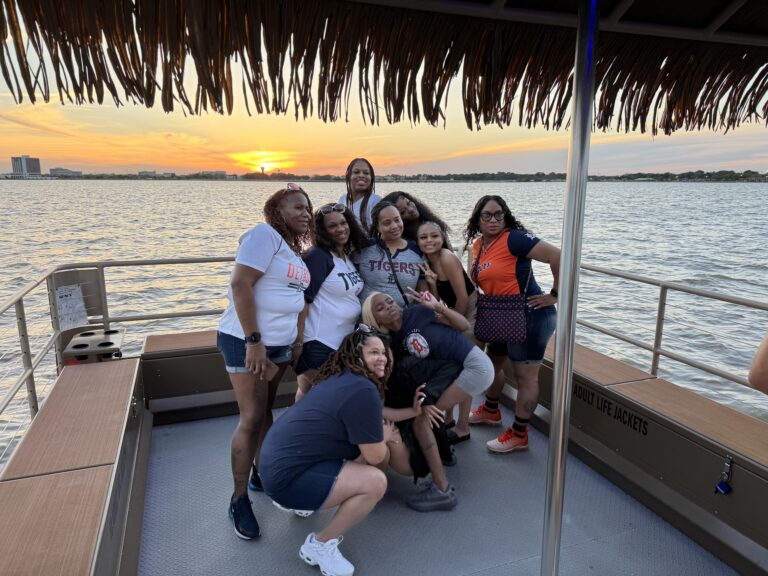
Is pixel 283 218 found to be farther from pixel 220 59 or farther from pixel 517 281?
pixel 517 281

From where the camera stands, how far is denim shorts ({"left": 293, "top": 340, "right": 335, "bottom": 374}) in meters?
2.61

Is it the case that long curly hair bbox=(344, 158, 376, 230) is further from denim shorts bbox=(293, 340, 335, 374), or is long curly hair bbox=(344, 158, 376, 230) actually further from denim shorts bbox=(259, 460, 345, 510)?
denim shorts bbox=(259, 460, 345, 510)

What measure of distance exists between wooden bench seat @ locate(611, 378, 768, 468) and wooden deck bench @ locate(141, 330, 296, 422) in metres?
2.54

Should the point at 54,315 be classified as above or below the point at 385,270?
below

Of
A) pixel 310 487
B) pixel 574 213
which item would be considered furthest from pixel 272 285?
pixel 574 213

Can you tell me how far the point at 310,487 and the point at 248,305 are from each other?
80 cm

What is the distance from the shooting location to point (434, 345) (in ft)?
8.79

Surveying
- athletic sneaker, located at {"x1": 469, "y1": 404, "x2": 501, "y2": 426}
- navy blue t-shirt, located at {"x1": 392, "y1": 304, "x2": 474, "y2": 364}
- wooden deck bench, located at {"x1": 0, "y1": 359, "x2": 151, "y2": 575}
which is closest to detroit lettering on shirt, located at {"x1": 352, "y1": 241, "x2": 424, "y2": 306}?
navy blue t-shirt, located at {"x1": 392, "y1": 304, "x2": 474, "y2": 364}

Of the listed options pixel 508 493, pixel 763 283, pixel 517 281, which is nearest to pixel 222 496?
pixel 508 493

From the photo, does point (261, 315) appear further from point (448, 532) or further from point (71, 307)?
point (71, 307)

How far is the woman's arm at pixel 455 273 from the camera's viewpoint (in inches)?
115

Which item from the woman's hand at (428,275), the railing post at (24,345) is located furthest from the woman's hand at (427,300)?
the railing post at (24,345)

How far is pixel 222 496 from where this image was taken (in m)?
2.85

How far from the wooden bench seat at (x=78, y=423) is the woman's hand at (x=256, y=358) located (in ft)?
2.19
